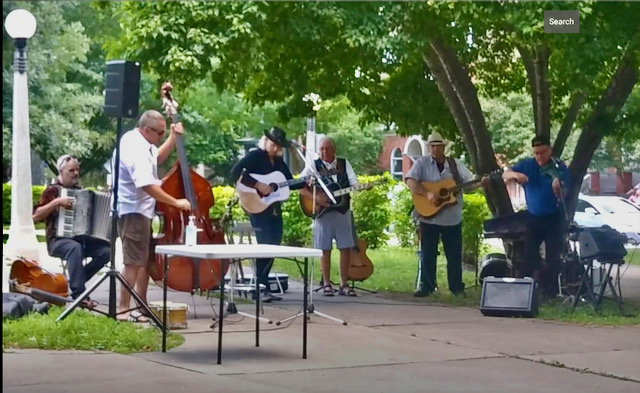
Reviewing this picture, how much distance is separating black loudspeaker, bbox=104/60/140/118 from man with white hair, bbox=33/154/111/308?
133cm

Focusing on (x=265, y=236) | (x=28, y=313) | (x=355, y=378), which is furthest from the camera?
(x=265, y=236)

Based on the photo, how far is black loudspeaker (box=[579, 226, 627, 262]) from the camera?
11125 millimetres

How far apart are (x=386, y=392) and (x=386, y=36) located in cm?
492

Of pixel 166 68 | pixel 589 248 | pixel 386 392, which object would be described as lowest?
pixel 386 392

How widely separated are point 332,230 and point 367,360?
4.23m

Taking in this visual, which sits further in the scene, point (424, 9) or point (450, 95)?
point (450, 95)

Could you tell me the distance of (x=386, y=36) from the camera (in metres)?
11.2

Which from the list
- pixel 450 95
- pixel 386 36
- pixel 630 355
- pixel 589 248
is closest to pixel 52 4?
pixel 450 95

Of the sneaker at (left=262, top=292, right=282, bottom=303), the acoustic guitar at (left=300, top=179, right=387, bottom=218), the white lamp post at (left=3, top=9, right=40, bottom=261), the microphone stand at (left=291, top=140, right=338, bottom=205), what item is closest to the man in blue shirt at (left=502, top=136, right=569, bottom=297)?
the acoustic guitar at (left=300, top=179, right=387, bottom=218)

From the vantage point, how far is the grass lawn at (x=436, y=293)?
36.2ft

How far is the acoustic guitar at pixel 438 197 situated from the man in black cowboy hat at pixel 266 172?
1581 millimetres

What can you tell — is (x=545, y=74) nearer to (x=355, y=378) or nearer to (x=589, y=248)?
(x=589, y=248)

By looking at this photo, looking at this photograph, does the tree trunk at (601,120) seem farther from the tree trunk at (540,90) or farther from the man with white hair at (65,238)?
the man with white hair at (65,238)

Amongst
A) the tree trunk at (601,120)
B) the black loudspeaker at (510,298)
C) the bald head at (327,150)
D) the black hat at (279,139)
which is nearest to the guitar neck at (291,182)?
the black hat at (279,139)
